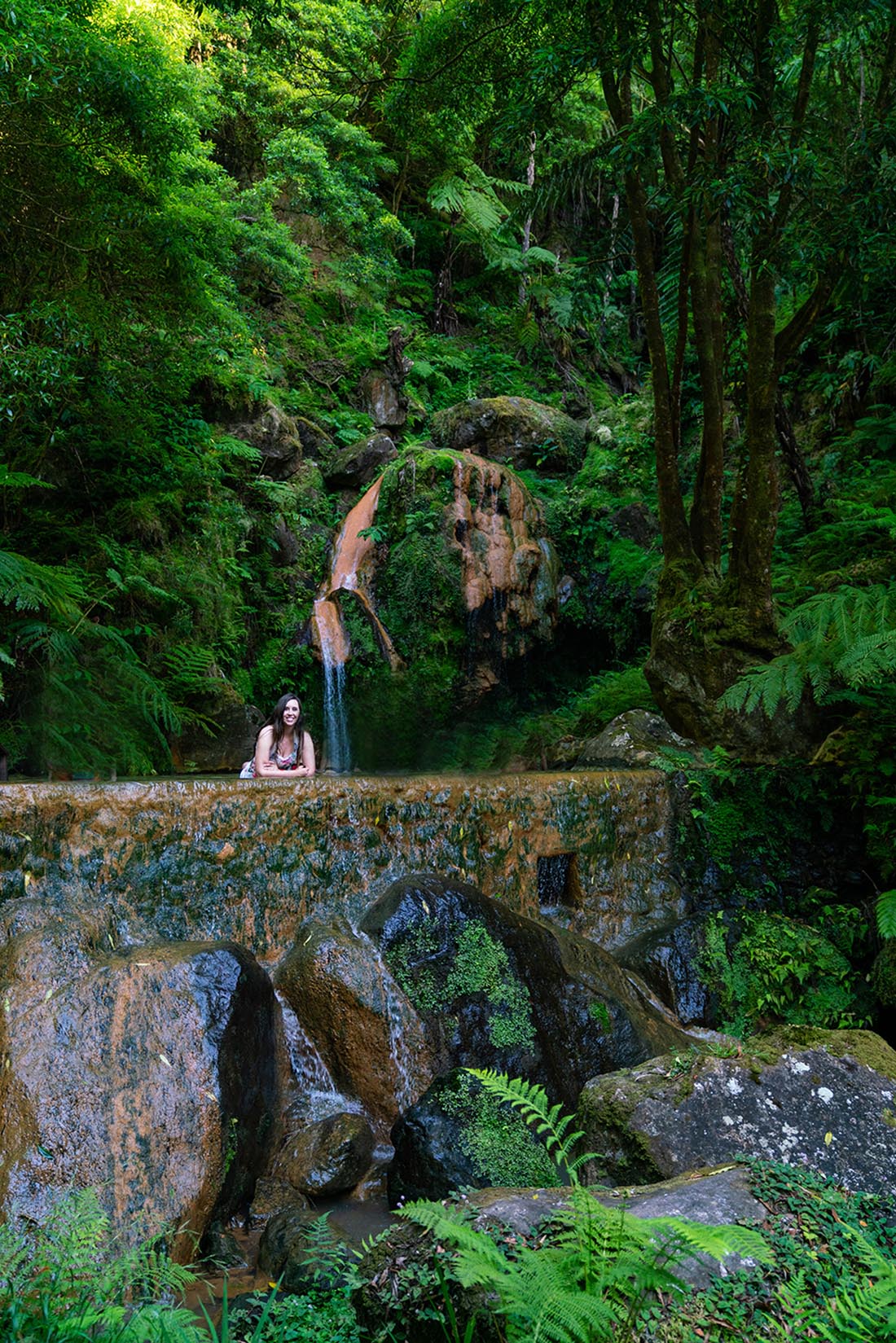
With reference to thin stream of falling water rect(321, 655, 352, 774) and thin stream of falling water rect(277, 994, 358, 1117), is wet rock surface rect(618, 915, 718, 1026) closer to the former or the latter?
thin stream of falling water rect(277, 994, 358, 1117)

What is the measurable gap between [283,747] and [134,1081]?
3.68 metres

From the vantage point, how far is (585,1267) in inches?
66.3

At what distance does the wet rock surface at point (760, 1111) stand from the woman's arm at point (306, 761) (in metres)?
4.17

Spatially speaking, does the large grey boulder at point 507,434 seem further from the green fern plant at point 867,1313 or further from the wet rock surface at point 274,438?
the green fern plant at point 867,1313

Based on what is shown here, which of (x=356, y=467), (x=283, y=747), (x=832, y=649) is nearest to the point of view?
(x=832, y=649)

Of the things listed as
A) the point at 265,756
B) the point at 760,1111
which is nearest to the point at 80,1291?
the point at 760,1111

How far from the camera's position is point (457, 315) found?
61.9ft

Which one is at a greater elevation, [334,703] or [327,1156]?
[334,703]

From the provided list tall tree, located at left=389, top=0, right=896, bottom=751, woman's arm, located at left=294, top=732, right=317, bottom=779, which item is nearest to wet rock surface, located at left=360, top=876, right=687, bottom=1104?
woman's arm, located at left=294, top=732, right=317, bottom=779

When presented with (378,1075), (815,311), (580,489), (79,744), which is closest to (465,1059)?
(378,1075)

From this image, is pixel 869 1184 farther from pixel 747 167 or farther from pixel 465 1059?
pixel 747 167

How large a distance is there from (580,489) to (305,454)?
4.47 metres

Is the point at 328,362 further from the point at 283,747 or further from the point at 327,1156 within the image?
the point at 327,1156

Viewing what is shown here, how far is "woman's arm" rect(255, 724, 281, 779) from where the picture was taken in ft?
22.5
